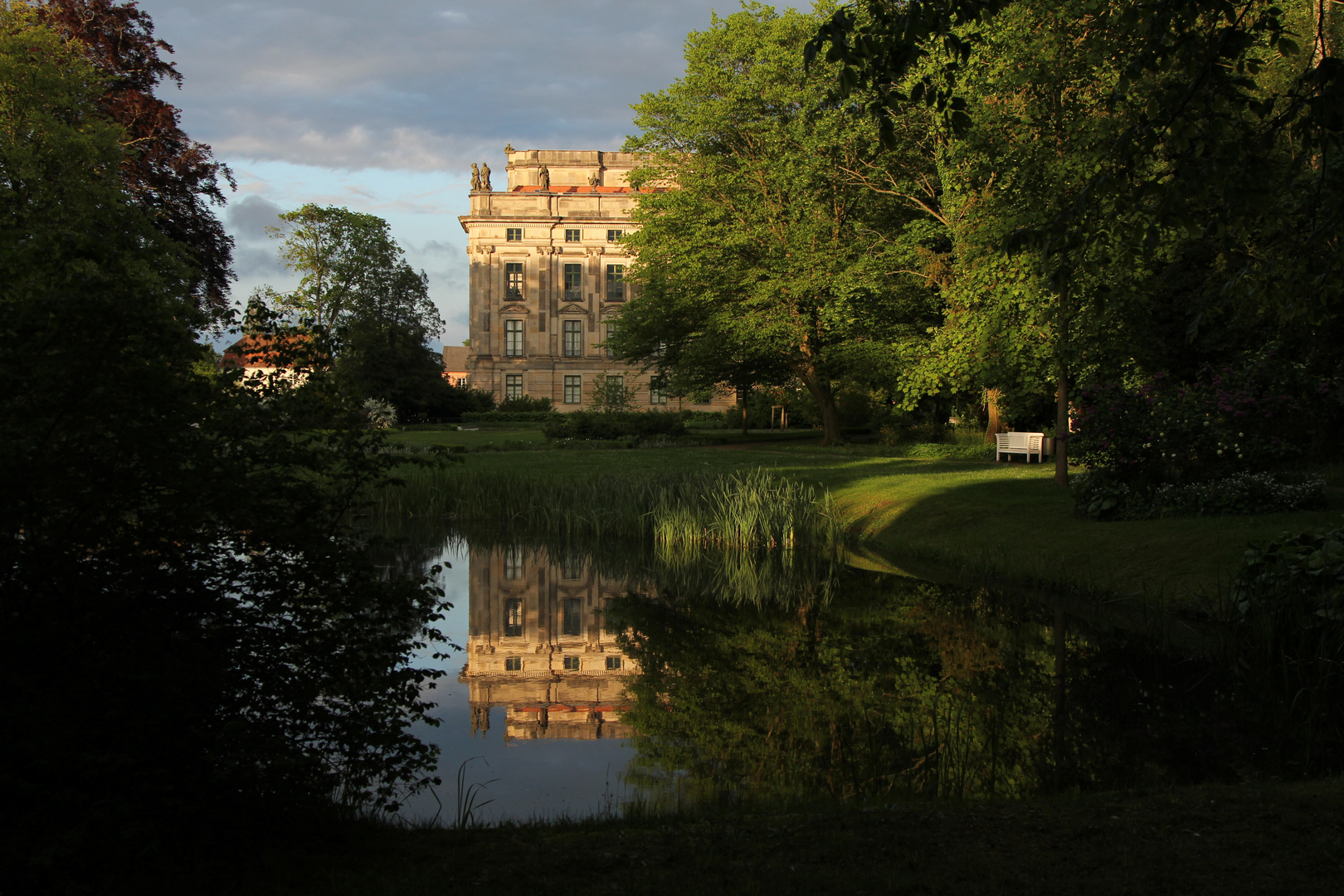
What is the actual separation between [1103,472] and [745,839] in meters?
9.70

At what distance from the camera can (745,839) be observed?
355 centimetres

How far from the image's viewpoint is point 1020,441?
21.2 metres

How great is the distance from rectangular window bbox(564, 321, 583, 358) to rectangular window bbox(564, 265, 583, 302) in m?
1.73

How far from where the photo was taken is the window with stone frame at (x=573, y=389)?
6712 centimetres

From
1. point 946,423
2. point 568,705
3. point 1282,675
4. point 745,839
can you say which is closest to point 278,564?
point 745,839

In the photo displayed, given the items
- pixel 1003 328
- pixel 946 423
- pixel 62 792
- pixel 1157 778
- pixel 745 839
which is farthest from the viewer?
pixel 946 423

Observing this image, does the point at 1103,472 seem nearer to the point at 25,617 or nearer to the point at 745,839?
the point at 745,839

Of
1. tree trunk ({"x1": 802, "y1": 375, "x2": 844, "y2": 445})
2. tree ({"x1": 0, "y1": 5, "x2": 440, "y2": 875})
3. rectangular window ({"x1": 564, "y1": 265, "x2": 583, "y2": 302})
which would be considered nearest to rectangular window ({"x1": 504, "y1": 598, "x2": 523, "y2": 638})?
tree ({"x1": 0, "y1": 5, "x2": 440, "y2": 875})

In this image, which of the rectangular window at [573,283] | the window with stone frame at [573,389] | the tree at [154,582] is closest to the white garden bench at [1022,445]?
the tree at [154,582]

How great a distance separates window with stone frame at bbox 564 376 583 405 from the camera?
67125 millimetres

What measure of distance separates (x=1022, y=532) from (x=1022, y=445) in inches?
405

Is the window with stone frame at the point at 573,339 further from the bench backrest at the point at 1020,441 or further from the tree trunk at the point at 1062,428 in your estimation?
the tree trunk at the point at 1062,428

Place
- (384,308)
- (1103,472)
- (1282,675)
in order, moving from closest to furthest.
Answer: (1282,675) → (1103,472) → (384,308)

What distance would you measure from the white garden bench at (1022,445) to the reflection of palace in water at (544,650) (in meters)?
12.2
